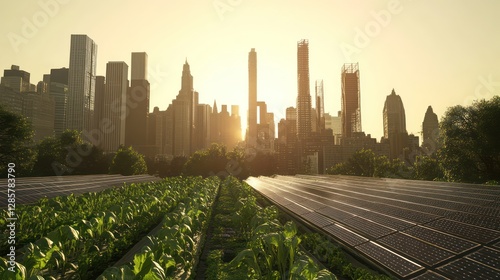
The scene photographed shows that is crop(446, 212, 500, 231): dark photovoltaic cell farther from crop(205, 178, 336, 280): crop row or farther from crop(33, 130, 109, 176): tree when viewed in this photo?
crop(33, 130, 109, 176): tree

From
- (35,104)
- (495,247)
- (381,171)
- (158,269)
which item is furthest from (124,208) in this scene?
(35,104)

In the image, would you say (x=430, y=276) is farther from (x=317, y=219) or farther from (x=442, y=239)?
(x=317, y=219)

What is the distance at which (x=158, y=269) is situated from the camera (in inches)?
232

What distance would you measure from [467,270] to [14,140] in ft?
212

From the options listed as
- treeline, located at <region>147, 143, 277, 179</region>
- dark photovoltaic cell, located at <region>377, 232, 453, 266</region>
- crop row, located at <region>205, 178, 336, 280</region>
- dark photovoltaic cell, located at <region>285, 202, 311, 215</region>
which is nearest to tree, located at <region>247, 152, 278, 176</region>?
treeline, located at <region>147, 143, 277, 179</region>

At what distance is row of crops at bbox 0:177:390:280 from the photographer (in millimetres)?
7146

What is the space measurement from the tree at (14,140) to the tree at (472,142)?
66182 millimetres

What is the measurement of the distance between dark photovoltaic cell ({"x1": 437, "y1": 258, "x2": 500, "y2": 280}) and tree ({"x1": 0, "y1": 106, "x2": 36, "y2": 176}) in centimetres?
6288

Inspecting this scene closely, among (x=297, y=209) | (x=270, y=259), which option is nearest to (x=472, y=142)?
(x=297, y=209)

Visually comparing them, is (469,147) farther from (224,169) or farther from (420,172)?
(224,169)

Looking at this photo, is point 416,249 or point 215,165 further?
point 215,165

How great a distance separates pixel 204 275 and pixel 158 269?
668 centimetres

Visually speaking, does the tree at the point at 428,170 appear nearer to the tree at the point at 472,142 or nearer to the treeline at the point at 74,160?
the tree at the point at 472,142

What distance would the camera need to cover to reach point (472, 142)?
4075 cm
